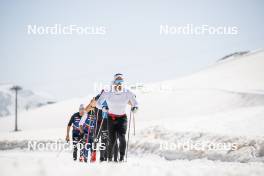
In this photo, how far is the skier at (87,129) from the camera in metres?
11.4

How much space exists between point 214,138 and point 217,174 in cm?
1248

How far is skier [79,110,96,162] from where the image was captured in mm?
11375

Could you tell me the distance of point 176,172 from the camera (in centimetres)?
527

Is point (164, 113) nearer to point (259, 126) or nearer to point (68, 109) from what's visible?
point (68, 109)

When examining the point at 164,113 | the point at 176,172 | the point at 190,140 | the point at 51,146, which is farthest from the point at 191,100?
the point at 176,172

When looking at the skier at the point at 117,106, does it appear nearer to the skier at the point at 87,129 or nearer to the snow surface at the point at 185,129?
the snow surface at the point at 185,129

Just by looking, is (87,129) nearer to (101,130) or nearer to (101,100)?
(101,130)

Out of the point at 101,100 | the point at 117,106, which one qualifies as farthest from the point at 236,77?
the point at 117,106

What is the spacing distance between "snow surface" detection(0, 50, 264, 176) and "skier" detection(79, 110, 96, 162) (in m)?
1.24

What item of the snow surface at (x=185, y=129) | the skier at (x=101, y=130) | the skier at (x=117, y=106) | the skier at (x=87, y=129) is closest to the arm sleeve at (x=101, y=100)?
the skier at (x=117, y=106)

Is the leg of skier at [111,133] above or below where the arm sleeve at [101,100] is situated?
below

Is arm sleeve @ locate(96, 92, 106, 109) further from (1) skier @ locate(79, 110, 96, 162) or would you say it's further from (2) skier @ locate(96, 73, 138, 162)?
(1) skier @ locate(79, 110, 96, 162)

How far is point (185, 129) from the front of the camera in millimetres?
20609

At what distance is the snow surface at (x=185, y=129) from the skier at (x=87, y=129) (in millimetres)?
1239
